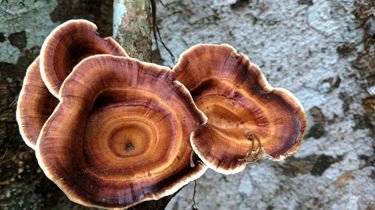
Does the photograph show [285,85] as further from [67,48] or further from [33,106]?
[33,106]

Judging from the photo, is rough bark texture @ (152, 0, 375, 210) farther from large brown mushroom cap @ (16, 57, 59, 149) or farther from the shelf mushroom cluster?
large brown mushroom cap @ (16, 57, 59, 149)

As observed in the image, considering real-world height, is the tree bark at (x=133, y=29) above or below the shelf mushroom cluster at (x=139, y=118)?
above

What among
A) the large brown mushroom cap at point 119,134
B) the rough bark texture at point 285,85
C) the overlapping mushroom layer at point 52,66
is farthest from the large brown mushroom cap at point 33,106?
the rough bark texture at point 285,85

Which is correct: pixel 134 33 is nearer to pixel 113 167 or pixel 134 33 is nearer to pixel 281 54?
pixel 113 167

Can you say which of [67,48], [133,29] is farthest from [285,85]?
[67,48]

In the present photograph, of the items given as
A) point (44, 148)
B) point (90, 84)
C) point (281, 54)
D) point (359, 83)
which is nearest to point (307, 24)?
point (281, 54)

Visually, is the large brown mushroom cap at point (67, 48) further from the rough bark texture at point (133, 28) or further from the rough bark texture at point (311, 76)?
the rough bark texture at point (311, 76)
